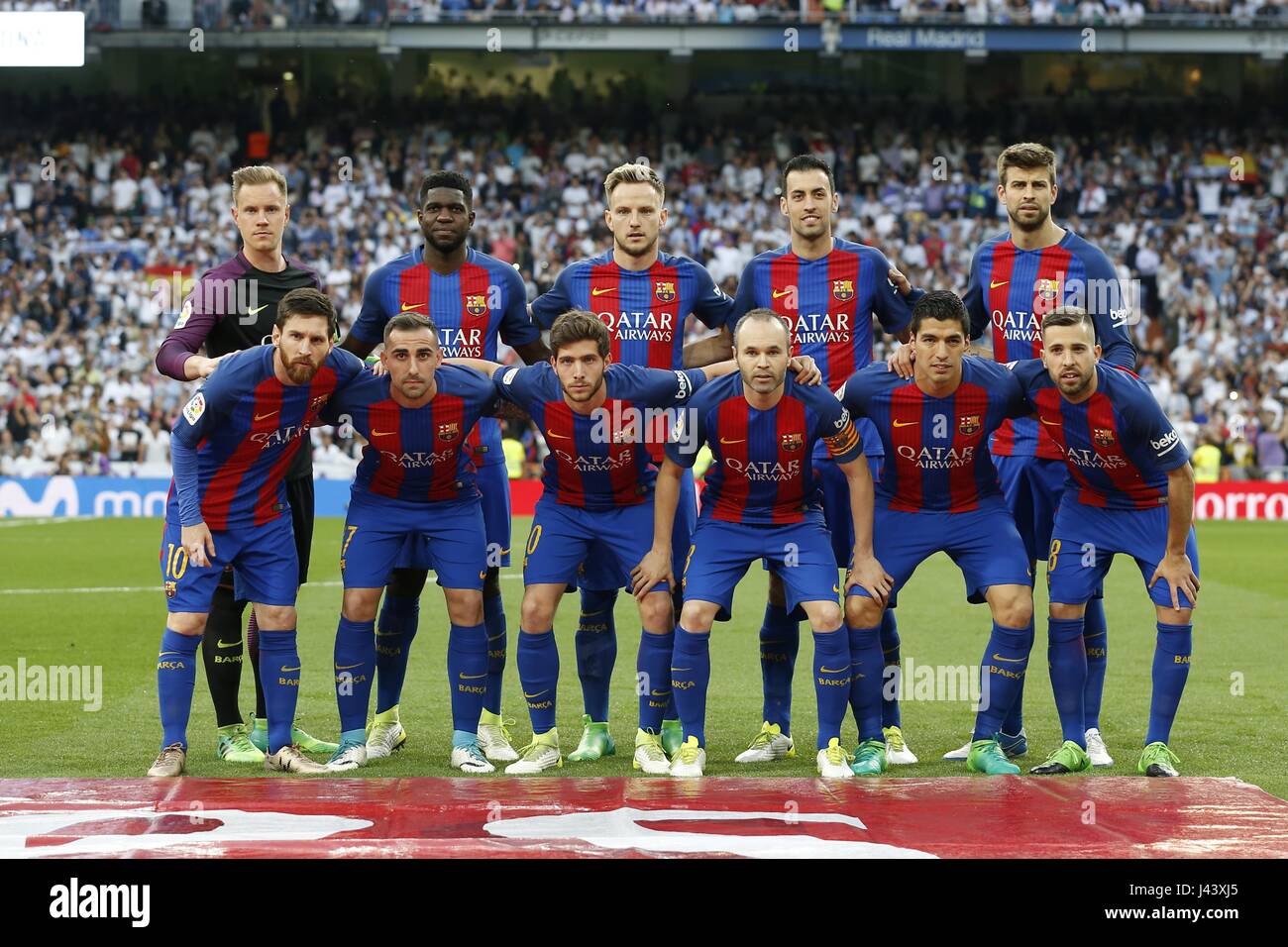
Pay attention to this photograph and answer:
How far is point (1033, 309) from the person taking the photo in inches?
276

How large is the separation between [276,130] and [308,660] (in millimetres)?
22591

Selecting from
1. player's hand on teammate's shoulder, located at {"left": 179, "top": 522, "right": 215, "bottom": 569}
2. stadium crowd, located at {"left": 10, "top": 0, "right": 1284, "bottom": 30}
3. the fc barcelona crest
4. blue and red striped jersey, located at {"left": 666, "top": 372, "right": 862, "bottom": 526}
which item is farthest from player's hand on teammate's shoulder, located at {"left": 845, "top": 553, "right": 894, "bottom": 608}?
stadium crowd, located at {"left": 10, "top": 0, "right": 1284, "bottom": 30}

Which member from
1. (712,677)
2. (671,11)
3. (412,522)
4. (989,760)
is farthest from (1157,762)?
(671,11)

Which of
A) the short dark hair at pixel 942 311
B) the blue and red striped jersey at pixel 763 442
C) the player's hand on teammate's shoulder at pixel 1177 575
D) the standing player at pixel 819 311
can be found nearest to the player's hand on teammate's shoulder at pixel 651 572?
the blue and red striped jersey at pixel 763 442

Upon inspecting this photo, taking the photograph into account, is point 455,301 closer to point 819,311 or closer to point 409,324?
point 409,324

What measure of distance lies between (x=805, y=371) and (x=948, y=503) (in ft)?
2.89

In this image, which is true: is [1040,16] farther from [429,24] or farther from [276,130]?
[276,130]

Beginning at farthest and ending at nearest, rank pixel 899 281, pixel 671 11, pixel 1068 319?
pixel 671 11, pixel 899 281, pixel 1068 319

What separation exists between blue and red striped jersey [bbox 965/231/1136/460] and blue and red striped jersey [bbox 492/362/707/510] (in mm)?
1432

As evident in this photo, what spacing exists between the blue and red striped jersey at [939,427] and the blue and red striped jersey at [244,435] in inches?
88.1

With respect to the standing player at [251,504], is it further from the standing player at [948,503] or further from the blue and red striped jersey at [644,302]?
the standing player at [948,503]

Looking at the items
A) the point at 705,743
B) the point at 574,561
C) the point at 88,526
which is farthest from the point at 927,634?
the point at 88,526

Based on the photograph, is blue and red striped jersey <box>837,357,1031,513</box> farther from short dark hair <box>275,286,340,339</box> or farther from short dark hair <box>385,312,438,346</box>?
short dark hair <box>275,286,340,339</box>

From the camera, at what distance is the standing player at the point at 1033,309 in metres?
6.84
